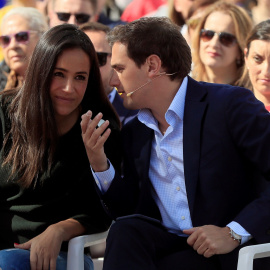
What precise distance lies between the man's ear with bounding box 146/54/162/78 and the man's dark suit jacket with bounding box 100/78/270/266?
0.21 m

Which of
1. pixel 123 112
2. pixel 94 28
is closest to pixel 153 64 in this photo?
pixel 123 112

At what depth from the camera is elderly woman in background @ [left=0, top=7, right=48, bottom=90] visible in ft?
15.6

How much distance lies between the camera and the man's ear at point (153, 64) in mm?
2885

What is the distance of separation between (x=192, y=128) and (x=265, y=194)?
1.42ft

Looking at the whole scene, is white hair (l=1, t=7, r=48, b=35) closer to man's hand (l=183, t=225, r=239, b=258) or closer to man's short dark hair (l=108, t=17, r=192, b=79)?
man's short dark hair (l=108, t=17, r=192, b=79)

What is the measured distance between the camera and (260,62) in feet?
12.2

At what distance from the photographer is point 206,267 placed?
8.47 feet

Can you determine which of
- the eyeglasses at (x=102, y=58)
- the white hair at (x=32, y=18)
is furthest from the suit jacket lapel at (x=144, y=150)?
the white hair at (x=32, y=18)

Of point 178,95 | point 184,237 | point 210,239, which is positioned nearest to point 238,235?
point 210,239

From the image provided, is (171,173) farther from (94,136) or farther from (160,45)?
(160,45)

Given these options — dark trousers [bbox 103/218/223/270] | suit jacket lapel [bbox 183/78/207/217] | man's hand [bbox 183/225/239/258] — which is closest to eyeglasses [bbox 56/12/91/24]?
suit jacket lapel [bbox 183/78/207/217]

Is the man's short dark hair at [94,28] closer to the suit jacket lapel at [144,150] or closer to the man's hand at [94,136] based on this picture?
the suit jacket lapel at [144,150]

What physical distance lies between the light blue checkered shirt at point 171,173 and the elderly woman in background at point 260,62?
0.93 m

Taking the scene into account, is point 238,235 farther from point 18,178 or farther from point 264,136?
point 18,178
